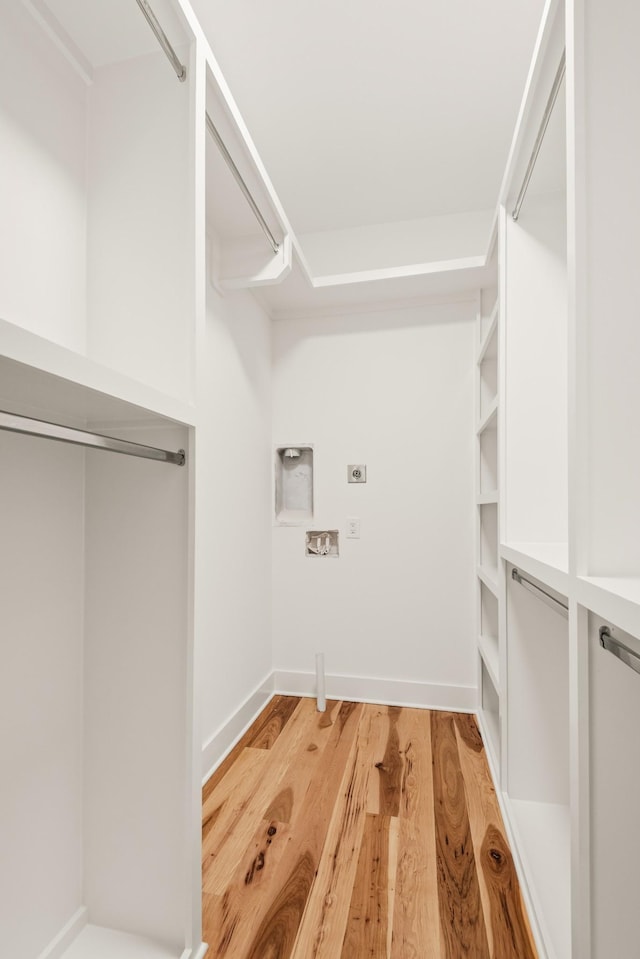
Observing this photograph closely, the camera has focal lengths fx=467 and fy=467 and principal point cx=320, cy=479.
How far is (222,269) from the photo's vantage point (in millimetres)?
2006

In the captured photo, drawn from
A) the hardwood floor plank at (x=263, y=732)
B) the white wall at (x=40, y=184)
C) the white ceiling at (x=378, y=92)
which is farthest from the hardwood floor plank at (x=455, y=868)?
the white ceiling at (x=378, y=92)

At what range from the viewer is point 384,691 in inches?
99.0

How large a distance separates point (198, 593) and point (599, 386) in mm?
928

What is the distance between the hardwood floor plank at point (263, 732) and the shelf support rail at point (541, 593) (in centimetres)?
134

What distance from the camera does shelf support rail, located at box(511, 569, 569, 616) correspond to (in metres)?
1.10

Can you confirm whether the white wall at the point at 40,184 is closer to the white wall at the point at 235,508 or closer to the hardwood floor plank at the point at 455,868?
the white wall at the point at 235,508

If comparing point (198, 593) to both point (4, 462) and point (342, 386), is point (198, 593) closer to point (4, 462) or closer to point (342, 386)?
point (4, 462)

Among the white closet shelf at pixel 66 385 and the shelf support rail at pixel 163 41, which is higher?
the shelf support rail at pixel 163 41

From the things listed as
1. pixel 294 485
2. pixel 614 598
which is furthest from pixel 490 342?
pixel 614 598

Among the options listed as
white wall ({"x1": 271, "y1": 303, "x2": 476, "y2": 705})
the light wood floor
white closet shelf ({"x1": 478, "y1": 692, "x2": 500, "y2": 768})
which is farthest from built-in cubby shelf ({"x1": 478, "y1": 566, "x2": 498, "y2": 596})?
the light wood floor

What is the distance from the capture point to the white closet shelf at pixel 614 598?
61 cm

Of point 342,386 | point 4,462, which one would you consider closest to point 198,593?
point 4,462

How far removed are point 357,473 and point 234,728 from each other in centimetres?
139

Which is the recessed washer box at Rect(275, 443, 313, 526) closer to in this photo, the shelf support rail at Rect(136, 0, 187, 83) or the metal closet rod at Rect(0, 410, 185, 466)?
the metal closet rod at Rect(0, 410, 185, 466)
